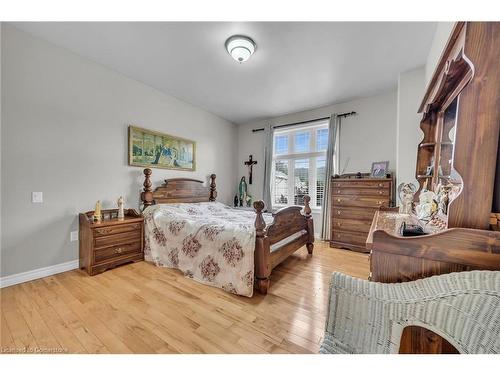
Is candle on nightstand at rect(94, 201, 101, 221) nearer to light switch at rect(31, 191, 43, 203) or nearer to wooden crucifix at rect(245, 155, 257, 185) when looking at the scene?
light switch at rect(31, 191, 43, 203)

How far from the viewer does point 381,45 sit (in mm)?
2309

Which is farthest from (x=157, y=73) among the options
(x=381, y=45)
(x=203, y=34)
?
(x=381, y=45)

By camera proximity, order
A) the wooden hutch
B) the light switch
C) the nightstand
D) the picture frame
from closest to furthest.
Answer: the wooden hutch, the light switch, the nightstand, the picture frame

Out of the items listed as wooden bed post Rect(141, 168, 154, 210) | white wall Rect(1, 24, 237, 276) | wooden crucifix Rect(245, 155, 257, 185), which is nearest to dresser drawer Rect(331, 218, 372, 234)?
wooden crucifix Rect(245, 155, 257, 185)

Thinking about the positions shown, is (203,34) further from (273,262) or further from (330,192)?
(330,192)

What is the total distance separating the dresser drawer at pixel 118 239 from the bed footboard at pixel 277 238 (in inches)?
72.2

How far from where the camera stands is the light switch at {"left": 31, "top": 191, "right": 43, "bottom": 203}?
227 cm

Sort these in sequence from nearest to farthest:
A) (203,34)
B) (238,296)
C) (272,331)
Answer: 1. (272,331)
2. (238,296)
3. (203,34)

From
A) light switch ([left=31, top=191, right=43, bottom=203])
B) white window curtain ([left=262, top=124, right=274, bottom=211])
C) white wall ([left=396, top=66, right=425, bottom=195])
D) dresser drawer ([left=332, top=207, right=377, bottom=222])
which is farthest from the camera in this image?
white window curtain ([left=262, top=124, right=274, bottom=211])

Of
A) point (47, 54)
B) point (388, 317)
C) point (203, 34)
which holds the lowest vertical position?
point (388, 317)

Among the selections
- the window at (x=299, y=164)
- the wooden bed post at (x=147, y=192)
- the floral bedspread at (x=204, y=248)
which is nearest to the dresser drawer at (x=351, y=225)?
the window at (x=299, y=164)

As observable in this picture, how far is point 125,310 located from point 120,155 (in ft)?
7.02

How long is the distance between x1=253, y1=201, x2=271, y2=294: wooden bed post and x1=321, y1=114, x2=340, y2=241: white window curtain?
230 cm

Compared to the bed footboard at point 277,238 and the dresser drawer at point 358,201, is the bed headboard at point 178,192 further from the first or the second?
the dresser drawer at point 358,201
